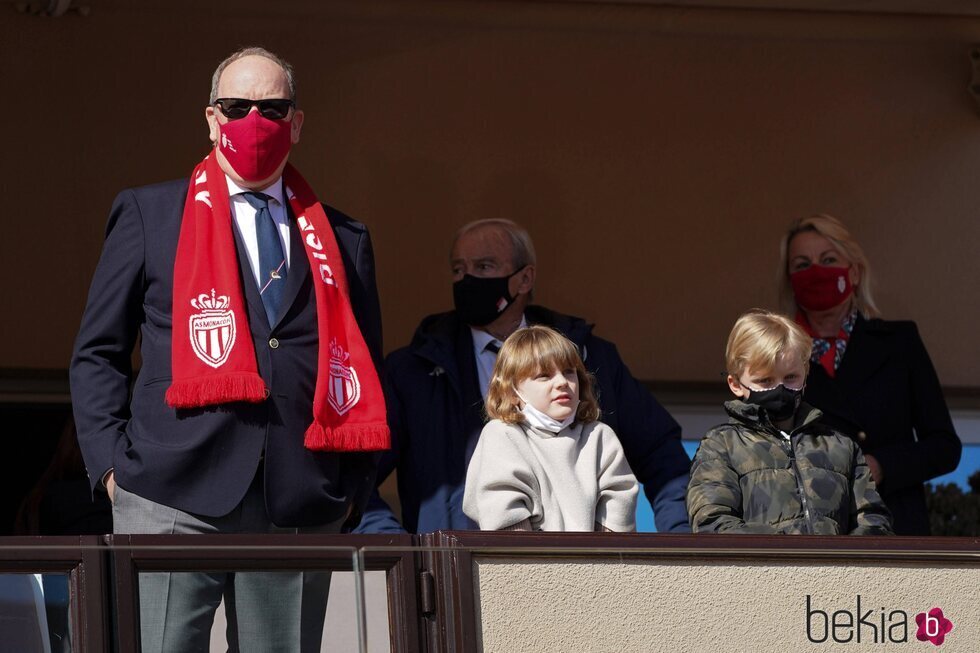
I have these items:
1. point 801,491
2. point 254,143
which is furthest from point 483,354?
point 254,143

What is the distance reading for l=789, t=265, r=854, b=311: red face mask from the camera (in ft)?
18.2

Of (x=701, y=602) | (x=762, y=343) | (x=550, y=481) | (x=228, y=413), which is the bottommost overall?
(x=701, y=602)

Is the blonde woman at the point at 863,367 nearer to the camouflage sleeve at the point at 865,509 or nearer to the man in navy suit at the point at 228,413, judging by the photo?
the camouflage sleeve at the point at 865,509

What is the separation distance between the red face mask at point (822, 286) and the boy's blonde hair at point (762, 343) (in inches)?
38.6

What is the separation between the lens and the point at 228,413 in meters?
3.92

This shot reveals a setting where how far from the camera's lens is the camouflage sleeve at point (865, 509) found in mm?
4363

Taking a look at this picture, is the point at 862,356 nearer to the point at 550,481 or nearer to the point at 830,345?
the point at 830,345

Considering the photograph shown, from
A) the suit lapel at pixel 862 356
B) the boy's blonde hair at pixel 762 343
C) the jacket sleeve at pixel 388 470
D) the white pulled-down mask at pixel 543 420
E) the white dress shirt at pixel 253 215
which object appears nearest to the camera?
the white dress shirt at pixel 253 215

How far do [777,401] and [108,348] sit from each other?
1.69 metres

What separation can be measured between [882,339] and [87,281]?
10.1 ft

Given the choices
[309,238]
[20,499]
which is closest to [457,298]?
[309,238]

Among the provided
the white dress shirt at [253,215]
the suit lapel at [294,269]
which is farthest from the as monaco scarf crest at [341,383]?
the white dress shirt at [253,215]

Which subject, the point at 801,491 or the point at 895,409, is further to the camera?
the point at 895,409

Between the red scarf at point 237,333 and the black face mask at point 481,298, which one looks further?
the black face mask at point 481,298
